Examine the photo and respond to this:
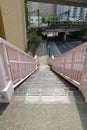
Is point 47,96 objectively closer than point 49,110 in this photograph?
No

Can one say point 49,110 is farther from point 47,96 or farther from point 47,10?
point 47,10

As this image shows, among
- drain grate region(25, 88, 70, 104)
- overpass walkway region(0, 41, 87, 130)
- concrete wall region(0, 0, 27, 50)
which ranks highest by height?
concrete wall region(0, 0, 27, 50)

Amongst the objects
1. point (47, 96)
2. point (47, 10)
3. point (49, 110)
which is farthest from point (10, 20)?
point (47, 10)

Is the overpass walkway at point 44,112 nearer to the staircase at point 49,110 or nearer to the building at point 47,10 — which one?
the staircase at point 49,110

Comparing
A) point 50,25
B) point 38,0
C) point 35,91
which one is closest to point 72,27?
point 50,25

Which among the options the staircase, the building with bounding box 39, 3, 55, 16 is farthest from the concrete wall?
the building with bounding box 39, 3, 55, 16

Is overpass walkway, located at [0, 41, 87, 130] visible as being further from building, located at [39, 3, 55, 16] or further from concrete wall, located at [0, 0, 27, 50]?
building, located at [39, 3, 55, 16]

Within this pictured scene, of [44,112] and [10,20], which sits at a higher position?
[10,20]

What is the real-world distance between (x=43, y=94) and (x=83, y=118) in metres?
0.80

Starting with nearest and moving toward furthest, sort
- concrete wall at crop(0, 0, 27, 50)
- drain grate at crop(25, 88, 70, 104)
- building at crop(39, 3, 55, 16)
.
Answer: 1. drain grate at crop(25, 88, 70, 104)
2. concrete wall at crop(0, 0, 27, 50)
3. building at crop(39, 3, 55, 16)

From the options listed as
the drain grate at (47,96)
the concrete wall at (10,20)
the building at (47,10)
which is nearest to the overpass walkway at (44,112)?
the drain grate at (47,96)

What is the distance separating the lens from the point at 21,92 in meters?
2.18

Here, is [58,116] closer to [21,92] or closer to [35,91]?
[35,91]

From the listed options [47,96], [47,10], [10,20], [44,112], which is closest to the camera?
[44,112]
